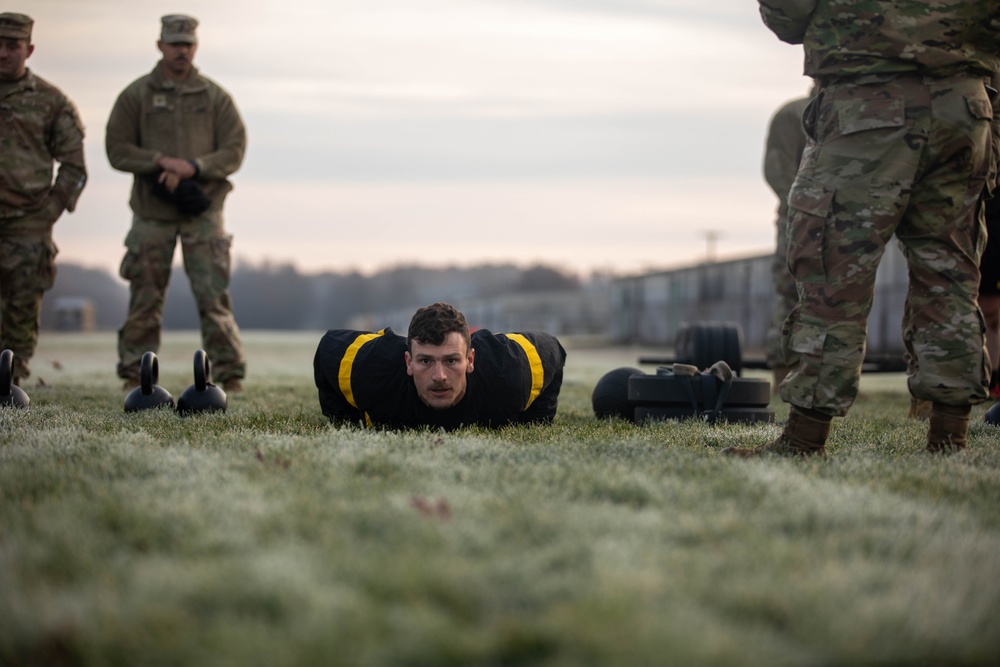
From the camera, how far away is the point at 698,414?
6414 millimetres

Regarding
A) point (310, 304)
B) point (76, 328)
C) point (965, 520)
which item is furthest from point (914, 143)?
point (310, 304)

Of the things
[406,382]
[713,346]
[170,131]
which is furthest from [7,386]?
[713,346]

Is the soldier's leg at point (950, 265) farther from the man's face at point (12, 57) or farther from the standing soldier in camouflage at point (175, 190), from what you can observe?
the man's face at point (12, 57)

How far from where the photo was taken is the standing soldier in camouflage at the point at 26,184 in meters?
8.85

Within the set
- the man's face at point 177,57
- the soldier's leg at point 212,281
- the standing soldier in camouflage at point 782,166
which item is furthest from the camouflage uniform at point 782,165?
the man's face at point 177,57

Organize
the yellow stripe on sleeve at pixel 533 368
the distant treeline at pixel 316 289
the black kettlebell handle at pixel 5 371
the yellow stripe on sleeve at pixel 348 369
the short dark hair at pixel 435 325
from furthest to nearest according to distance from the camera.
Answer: the distant treeline at pixel 316 289 < the black kettlebell handle at pixel 5 371 < the yellow stripe on sleeve at pixel 533 368 < the yellow stripe on sleeve at pixel 348 369 < the short dark hair at pixel 435 325

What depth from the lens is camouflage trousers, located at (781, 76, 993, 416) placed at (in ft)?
14.6

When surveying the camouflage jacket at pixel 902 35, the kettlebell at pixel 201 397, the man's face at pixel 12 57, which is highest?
the man's face at pixel 12 57

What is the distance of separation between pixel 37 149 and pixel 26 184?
39cm

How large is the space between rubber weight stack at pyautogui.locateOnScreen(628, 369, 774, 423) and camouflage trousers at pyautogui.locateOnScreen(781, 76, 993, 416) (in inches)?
65.8

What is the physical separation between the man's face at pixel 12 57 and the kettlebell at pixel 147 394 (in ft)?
11.6

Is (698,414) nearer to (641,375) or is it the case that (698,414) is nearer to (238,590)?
(641,375)

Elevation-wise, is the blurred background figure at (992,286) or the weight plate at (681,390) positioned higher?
the blurred background figure at (992,286)

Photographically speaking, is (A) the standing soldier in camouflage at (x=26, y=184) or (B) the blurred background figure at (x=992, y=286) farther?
(A) the standing soldier in camouflage at (x=26, y=184)
